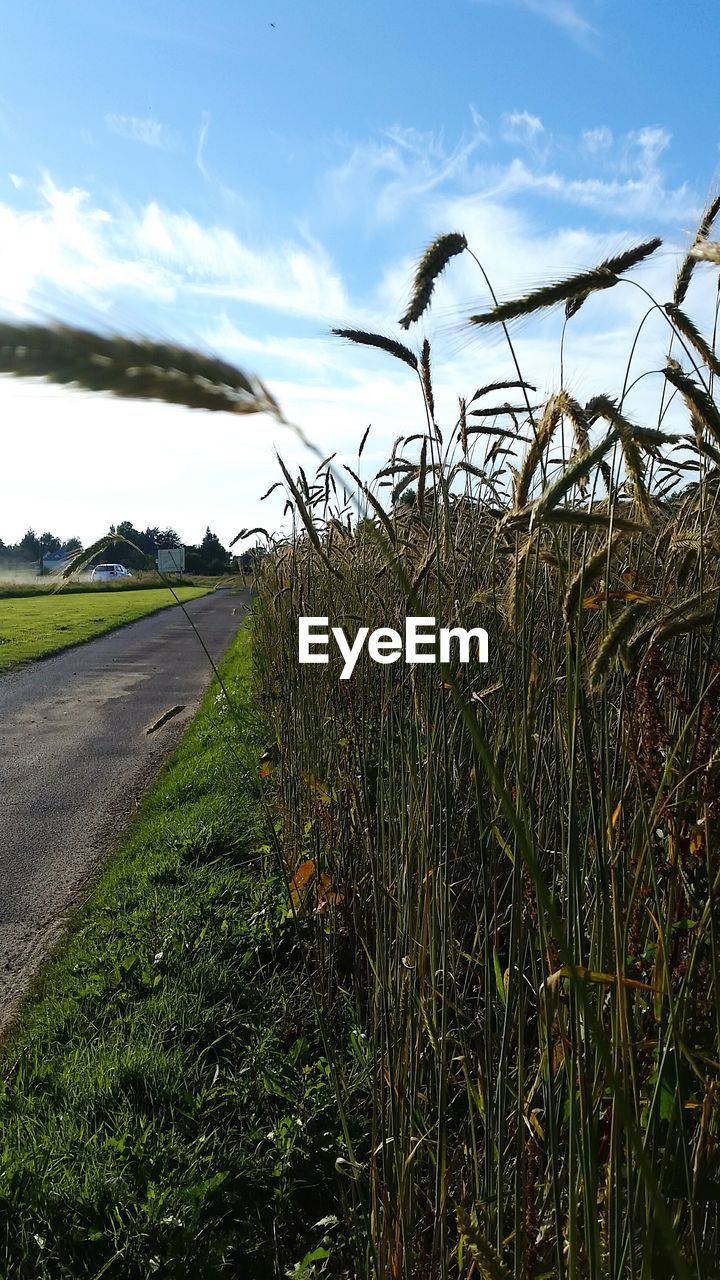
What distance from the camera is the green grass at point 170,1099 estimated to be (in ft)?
6.54

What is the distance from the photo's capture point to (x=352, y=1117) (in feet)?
7.55

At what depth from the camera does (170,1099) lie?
2.40 meters

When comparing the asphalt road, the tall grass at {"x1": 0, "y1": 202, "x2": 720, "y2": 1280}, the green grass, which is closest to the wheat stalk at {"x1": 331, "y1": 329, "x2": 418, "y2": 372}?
the tall grass at {"x1": 0, "y1": 202, "x2": 720, "y2": 1280}

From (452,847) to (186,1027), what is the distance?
3.67ft

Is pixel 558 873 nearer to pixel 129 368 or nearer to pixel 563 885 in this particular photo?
pixel 563 885

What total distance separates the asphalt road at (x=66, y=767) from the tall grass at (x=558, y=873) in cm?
183

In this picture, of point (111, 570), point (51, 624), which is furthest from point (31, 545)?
point (51, 624)

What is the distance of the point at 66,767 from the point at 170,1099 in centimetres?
424

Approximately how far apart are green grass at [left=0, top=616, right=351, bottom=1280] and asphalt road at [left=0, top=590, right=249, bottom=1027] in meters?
0.32

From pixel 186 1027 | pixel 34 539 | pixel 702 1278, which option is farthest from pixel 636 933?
pixel 34 539

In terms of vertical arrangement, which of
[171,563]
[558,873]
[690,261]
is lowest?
[558,873]

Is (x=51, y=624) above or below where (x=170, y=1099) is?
above

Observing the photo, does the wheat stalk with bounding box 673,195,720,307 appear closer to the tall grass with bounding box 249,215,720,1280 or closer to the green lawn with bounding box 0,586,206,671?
the tall grass with bounding box 249,215,720,1280

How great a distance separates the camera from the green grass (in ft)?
6.54
